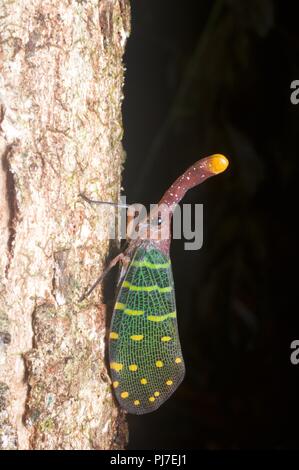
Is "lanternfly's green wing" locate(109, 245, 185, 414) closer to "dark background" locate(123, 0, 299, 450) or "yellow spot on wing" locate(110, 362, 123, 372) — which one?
"yellow spot on wing" locate(110, 362, 123, 372)

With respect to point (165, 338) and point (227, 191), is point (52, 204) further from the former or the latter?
point (227, 191)

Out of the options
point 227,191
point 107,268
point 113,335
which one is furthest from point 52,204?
point 227,191

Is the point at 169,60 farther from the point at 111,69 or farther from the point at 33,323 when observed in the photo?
the point at 33,323

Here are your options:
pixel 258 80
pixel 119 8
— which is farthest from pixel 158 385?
pixel 258 80

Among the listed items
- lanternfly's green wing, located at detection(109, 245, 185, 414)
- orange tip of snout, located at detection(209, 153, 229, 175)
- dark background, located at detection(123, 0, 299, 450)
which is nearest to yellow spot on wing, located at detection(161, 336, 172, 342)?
lanternfly's green wing, located at detection(109, 245, 185, 414)

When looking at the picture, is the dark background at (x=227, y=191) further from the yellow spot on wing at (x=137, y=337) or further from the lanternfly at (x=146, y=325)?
the yellow spot on wing at (x=137, y=337)

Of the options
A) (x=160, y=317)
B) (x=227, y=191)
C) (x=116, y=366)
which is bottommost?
(x=116, y=366)

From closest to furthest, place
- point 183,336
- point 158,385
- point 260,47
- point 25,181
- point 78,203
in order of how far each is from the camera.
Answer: point 25,181
point 78,203
point 158,385
point 260,47
point 183,336
